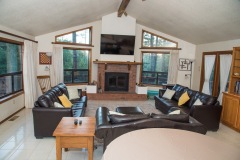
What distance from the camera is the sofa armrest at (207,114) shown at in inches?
165

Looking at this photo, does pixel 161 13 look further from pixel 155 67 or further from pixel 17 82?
pixel 17 82

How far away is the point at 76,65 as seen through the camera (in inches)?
301

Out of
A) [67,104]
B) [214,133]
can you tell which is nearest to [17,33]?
[67,104]

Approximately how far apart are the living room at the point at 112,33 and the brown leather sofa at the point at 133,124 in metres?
0.69

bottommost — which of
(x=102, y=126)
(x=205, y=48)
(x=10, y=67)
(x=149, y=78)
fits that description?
(x=102, y=126)

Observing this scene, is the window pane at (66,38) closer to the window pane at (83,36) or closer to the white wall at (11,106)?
the window pane at (83,36)

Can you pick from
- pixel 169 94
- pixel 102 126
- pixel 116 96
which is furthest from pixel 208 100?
pixel 116 96

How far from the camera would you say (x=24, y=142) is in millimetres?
3449

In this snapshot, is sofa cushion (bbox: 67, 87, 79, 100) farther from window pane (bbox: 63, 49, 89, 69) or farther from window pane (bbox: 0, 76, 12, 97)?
window pane (bbox: 63, 49, 89, 69)

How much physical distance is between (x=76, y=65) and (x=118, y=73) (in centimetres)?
192

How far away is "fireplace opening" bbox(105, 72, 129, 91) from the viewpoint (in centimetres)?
773

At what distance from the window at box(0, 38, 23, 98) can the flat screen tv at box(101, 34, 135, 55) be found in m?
3.18

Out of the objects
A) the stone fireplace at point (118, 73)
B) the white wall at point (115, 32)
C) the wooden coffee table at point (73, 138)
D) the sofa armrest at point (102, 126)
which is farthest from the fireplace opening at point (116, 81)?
the wooden coffee table at point (73, 138)

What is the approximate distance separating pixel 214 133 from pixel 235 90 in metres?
1.46
